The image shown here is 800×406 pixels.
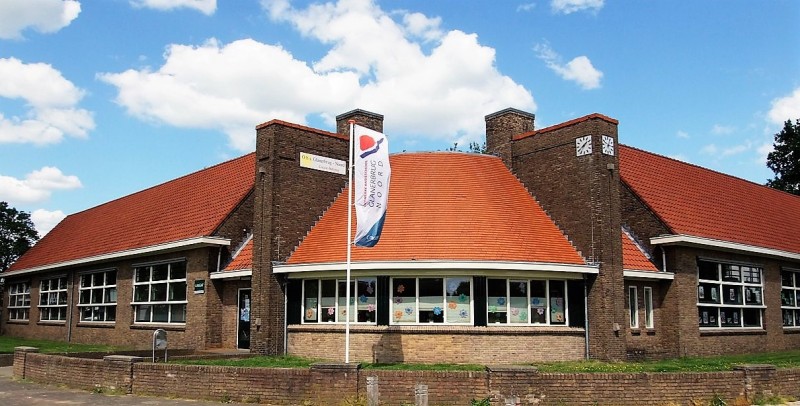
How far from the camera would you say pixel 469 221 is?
20.4 metres

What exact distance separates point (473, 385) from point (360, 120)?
1426cm

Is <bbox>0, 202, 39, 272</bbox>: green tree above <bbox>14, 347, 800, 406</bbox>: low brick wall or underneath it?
above

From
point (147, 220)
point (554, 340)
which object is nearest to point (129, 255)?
point (147, 220)

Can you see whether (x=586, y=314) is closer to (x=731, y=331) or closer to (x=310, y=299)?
(x=731, y=331)

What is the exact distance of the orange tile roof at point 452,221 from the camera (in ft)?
63.6

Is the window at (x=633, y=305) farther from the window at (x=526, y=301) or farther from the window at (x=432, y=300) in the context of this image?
the window at (x=432, y=300)

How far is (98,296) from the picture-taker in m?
28.8

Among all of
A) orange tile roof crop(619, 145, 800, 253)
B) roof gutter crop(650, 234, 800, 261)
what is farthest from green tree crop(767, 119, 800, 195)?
roof gutter crop(650, 234, 800, 261)

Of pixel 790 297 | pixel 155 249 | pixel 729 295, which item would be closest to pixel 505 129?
pixel 729 295

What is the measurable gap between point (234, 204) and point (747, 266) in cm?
1736

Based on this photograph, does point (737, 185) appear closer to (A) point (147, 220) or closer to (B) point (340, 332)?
(B) point (340, 332)

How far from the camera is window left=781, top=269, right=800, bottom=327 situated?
2653 centimetres

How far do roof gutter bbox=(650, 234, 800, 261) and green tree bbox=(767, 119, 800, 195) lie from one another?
30098 millimetres

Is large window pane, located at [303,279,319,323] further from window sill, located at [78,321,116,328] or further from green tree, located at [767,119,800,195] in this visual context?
green tree, located at [767,119,800,195]
